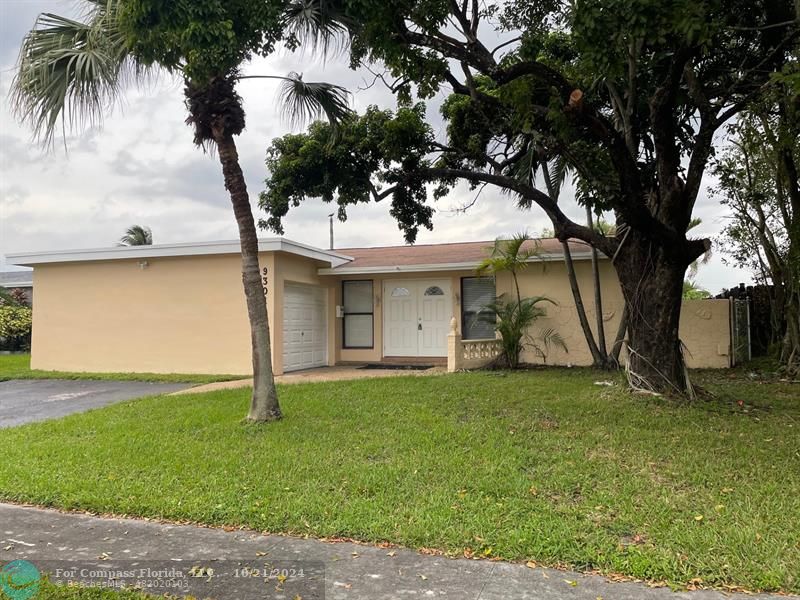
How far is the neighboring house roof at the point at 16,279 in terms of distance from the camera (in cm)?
2525

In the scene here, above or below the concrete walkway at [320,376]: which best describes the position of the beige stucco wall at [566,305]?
above

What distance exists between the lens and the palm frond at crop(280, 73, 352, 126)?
8039 mm

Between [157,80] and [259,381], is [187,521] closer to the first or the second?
[259,381]

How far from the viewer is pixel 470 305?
47.6 feet

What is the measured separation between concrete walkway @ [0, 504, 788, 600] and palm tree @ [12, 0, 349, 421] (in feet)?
10.4

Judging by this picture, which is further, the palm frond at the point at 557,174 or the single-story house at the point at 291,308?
the single-story house at the point at 291,308

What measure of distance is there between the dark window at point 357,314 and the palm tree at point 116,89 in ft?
27.6

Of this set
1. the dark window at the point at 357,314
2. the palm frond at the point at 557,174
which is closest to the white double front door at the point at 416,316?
the dark window at the point at 357,314

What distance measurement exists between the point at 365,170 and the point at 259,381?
5073 millimetres

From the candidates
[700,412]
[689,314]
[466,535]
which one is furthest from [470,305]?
[466,535]

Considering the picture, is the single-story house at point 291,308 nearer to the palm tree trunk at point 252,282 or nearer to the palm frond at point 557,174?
the palm frond at point 557,174

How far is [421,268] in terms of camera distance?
14.1m

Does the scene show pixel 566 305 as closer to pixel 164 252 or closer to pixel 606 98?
pixel 606 98

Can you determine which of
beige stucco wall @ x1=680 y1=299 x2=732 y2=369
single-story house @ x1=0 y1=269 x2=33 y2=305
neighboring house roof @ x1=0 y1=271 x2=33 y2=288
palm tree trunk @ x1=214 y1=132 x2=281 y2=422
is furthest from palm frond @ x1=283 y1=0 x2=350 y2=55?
neighboring house roof @ x1=0 y1=271 x2=33 y2=288
